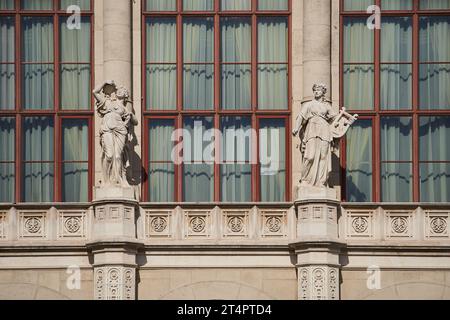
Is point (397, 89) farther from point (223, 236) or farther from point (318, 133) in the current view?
point (223, 236)

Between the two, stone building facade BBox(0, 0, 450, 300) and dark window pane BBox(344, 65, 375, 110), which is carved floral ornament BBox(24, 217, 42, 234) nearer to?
stone building facade BBox(0, 0, 450, 300)

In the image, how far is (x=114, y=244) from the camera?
182 feet

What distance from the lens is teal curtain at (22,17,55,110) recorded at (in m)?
57.6

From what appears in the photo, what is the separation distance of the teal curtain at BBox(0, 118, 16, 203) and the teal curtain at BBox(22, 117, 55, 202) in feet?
0.87

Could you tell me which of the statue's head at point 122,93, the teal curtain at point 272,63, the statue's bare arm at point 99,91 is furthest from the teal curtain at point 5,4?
the teal curtain at point 272,63

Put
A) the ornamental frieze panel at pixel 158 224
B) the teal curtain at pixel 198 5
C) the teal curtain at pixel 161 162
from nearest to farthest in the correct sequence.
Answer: the ornamental frieze panel at pixel 158 224 < the teal curtain at pixel 161 162 < the teal curtain at pixel 198 5

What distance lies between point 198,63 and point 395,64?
464cm

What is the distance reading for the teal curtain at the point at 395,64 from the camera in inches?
2266

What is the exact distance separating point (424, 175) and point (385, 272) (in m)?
2.74

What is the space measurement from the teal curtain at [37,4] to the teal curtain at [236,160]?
493cm

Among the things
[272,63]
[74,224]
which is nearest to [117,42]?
[272,63]

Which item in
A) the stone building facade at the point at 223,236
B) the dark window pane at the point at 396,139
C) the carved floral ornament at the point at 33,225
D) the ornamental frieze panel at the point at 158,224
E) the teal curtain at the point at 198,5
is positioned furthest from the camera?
the teal curtain at the point at 198,5

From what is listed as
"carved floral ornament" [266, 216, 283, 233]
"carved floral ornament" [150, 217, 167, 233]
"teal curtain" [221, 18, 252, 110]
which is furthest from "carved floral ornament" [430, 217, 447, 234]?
"carved floral ornament" [150, 217, 167, 233]

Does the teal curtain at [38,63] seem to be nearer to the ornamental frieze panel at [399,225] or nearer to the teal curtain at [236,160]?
the teal curtain at [236,160]
